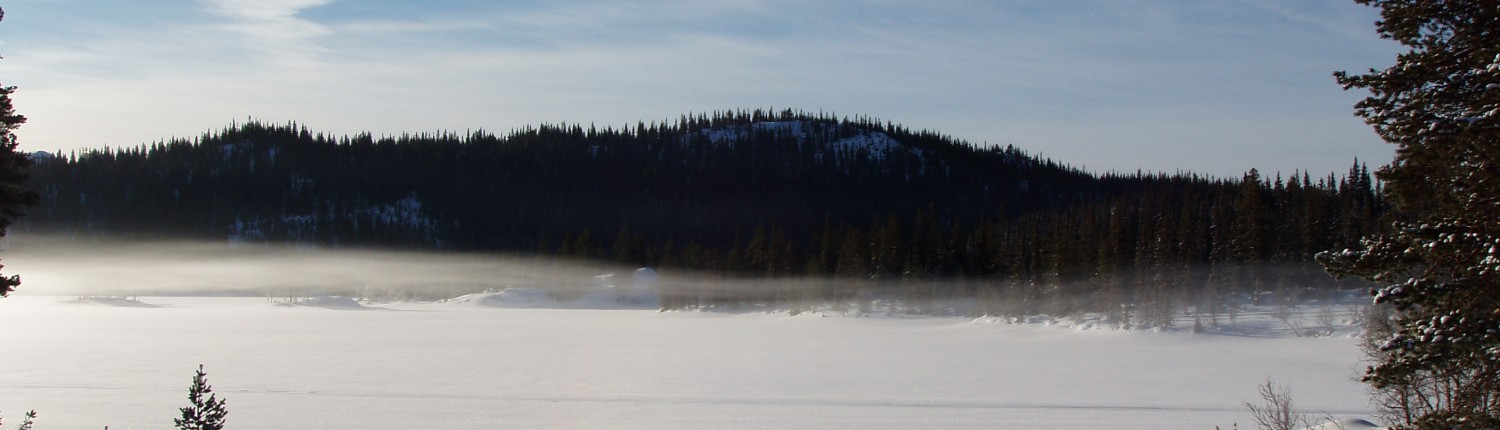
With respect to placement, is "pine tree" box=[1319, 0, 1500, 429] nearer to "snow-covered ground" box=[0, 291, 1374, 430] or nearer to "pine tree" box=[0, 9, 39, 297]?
"pine tree" box=[0, 9, 39, 297]

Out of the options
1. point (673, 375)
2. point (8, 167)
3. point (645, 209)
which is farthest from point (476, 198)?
point (8, 167)

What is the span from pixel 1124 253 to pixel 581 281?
56.8 meters

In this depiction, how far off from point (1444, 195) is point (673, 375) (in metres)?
28.7

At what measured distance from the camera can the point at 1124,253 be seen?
218ft

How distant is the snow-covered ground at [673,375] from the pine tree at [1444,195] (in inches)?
637

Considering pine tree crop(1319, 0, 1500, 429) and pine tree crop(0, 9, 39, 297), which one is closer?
pine tree crop(1319, 0, 1500, 429)

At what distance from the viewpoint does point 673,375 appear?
3528 cm

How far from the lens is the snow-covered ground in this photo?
25344mm

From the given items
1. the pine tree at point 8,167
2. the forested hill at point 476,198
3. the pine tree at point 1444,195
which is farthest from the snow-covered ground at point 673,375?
the forested hill at point 476,198

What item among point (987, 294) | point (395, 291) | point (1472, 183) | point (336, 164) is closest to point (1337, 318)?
point (987, 294)

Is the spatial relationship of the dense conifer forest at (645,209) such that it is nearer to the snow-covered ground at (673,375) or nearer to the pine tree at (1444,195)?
the snow-covered ground at (673,375)

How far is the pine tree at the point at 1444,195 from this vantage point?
25.0 ft

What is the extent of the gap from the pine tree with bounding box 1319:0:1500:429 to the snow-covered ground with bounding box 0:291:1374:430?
16.2m

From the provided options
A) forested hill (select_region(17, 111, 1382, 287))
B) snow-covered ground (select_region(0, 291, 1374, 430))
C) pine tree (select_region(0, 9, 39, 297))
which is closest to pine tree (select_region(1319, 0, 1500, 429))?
pine tree (select_region(0, 9, 39, 297))
